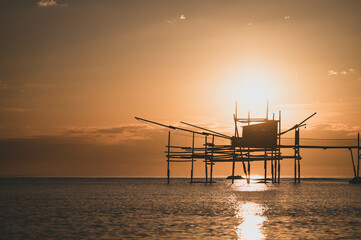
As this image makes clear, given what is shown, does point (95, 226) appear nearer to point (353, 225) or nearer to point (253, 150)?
point (353, 225)

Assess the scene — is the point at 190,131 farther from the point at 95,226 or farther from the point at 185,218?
the point at 95,226

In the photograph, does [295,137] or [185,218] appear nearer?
[185,218]

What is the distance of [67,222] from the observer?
888 inches

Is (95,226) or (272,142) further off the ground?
(272,142)

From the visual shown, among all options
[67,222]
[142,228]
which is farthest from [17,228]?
[142,228]

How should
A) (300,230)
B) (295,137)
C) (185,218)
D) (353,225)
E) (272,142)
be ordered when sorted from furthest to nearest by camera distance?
(295,137), (272,142), (185,218), (353,225), (300,230)

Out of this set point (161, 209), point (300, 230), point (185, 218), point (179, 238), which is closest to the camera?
point (179, 238)

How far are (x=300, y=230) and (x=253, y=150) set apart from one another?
40189 millimetres

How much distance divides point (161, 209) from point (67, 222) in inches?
338

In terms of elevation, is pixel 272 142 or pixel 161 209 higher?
pixel 272 142

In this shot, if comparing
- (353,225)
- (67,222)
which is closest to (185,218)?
(67,222)

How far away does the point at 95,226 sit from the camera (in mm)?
21094

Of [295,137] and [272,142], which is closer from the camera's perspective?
[272,142]

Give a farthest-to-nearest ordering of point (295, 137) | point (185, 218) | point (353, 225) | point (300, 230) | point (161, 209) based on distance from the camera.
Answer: point (295, 137) → point (161, 209) → point (185, 218) → point (353, 225) → point (300, 230)
